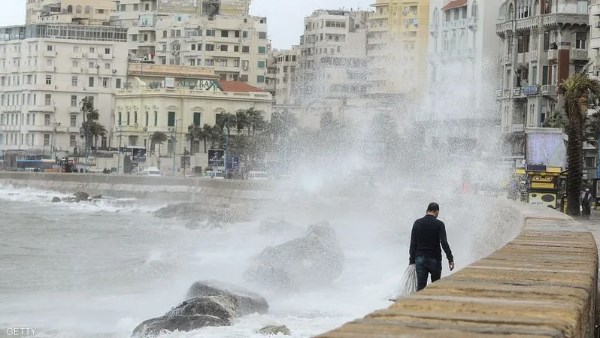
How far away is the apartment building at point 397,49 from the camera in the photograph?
380ft

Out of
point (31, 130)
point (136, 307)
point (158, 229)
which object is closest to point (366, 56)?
point (31, 130)

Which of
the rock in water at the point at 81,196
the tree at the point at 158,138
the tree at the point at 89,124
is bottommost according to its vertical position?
the rock in water at the point at 81,196

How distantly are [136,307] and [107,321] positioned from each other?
229 centimetres

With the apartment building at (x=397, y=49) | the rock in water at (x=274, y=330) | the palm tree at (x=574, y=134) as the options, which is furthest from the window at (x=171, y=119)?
the rock in water at (x=274, y=330)

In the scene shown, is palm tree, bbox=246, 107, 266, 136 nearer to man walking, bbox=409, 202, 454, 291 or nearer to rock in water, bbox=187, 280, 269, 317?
rock in water, bbox=187, 280, 269, 317

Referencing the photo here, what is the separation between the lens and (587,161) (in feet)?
232

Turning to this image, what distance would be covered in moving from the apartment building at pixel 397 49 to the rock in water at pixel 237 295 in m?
82.7

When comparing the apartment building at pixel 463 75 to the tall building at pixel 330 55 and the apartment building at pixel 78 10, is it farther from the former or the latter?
the apartment building at pixel 78 10

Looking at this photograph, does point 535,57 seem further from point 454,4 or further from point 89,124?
point 89,124

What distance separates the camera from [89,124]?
123875mm

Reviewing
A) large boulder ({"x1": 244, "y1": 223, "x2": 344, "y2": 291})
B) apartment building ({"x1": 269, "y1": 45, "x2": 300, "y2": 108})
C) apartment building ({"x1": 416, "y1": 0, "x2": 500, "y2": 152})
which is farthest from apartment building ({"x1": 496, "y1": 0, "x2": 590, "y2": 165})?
apartment building ({"x1": 269, "y1": 45, "x2": 300, "y2": 108})

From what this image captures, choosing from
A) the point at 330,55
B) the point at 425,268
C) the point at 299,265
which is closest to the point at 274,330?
the point at 425,268

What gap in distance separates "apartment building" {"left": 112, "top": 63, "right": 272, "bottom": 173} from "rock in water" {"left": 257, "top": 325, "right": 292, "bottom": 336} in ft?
317

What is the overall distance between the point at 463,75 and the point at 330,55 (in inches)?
2802
